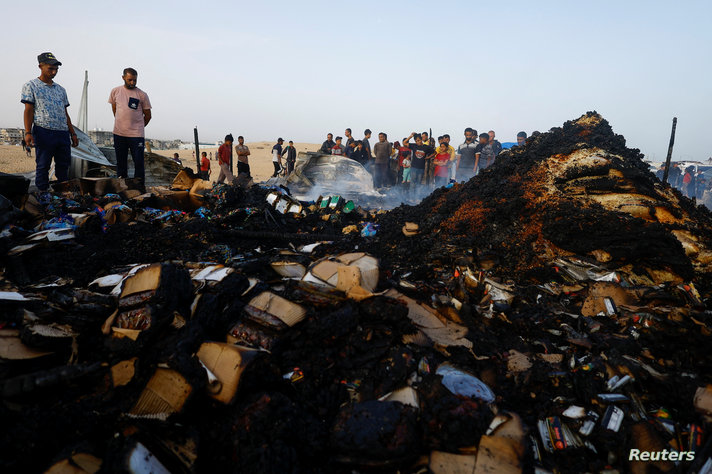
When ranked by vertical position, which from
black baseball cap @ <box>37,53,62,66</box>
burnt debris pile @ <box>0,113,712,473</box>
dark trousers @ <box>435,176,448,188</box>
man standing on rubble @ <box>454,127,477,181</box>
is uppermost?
black baseball cap @ <box>37,53,62,66</box>

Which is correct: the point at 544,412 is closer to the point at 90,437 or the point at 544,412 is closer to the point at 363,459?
the point at 363,459

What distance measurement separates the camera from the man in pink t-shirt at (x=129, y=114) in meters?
5.41

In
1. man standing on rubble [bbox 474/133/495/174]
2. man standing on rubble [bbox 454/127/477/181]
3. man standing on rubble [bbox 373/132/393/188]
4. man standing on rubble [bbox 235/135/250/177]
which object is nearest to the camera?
man standing on rubble [bbox 474/133/495/174]

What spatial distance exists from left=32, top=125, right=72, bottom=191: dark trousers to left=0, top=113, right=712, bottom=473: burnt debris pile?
143 centimetres

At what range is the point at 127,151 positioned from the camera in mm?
5906

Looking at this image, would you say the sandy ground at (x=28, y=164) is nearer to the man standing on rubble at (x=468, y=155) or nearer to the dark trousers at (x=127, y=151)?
the man standing on rubble at (x=468, y=155)

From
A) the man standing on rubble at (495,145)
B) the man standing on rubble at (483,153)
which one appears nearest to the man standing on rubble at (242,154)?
the man standing on rubble at (483,153)

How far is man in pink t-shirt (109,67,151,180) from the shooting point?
17.7 ft

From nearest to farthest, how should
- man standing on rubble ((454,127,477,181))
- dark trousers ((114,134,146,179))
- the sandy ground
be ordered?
dark trousers ((114,134,146,179)), man standing on rubble ((454,127,477,181)), the sandy ground

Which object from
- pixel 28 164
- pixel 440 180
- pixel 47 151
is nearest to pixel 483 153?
pixel 440 180

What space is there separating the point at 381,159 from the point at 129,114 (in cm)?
770

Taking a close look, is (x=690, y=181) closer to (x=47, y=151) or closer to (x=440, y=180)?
(x=440, y=180)

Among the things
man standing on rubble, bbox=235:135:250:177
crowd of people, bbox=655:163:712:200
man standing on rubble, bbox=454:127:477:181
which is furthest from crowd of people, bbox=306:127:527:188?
crowd of people, bbox=655:163:712:200

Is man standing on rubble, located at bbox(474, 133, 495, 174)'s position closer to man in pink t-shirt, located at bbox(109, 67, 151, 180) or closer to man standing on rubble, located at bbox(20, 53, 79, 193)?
man in pink t-shirt, located at bbox(109, 67, 151, 180)
